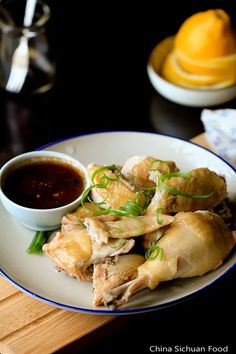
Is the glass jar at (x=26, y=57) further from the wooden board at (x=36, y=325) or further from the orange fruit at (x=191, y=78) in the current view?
the wooden board at (x=36, y=325)

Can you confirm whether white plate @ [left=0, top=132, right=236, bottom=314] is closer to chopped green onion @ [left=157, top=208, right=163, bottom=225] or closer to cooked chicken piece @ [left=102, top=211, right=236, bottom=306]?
cooked chicken piece @ [left=102, top=211, right=236, bottom=306]

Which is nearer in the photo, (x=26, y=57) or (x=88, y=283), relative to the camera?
(x=88, y=283)

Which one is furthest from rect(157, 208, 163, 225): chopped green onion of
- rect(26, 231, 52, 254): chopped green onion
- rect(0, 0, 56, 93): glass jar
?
rect(0, 0, 56, 93): glass jar

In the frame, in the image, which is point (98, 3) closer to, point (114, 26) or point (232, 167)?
point (114, 26)

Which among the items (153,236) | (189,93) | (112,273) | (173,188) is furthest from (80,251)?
(189,93)

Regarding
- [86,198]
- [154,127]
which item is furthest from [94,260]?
[154,127]

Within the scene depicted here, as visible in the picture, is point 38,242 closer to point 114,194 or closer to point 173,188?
point 114,194
